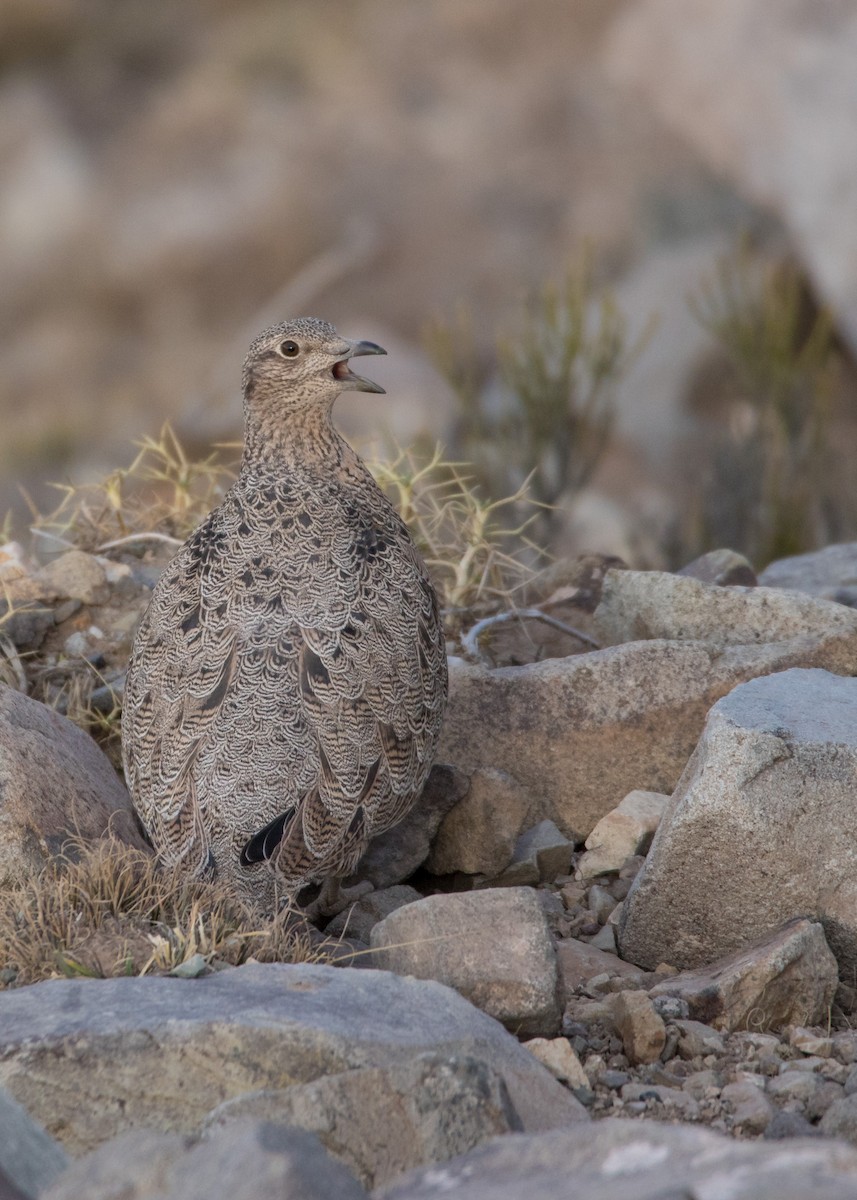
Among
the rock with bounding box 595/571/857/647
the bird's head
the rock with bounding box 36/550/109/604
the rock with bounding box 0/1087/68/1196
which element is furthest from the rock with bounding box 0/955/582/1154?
the rock with bounding box 36/550/109/604

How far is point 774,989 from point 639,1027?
1.50 ft

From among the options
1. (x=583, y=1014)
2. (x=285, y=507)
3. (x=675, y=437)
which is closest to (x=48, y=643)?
(x=285, y=507)

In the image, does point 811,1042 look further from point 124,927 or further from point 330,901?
point 124,927

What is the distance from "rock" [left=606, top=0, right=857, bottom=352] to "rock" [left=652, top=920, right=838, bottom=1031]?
1295 centimetres

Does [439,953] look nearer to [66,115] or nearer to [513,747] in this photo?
[513,747]

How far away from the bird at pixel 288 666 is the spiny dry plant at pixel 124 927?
22cm

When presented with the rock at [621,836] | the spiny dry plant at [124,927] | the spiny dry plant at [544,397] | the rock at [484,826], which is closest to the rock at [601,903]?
the rock at [621,836]

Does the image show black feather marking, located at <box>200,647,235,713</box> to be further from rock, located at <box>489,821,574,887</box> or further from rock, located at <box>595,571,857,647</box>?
rock, located at <box>595,571,857,647</box>

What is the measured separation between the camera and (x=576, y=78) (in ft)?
85.8

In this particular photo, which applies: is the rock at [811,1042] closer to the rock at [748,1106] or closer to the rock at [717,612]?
the rock at [748,1106]

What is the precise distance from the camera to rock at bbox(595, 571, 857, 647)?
618 centimetres

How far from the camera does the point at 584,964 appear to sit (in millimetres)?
4824

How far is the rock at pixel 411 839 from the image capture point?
5598mm

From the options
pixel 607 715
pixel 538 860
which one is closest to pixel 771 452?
pixel 607 715
